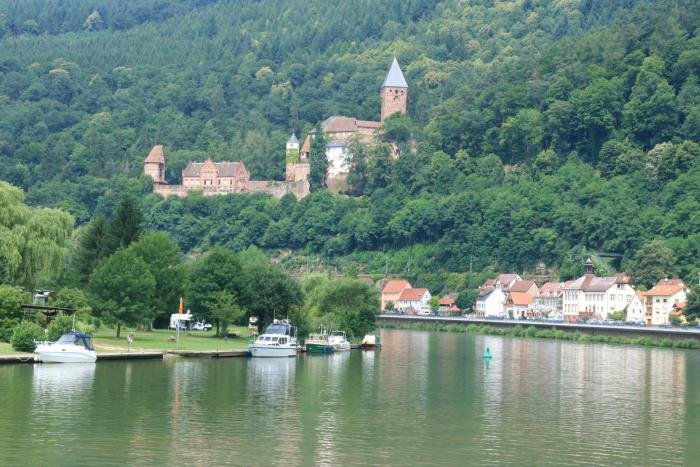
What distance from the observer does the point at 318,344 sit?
A: 7575 cm

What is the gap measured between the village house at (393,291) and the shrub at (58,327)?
3213 inches

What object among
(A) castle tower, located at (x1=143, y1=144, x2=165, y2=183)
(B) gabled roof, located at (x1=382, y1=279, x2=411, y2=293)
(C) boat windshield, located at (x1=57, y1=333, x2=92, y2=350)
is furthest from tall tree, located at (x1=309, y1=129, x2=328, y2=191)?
(C) boat windshield, located at (x1=57, y1=333, x2=92, y2=350)

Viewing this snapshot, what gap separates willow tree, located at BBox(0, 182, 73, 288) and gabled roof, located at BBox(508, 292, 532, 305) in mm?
69561

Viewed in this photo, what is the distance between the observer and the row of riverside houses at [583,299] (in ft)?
399

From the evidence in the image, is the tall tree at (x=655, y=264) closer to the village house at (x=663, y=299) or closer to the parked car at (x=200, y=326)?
the village house at (x=663, y=299)

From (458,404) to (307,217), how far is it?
112 m

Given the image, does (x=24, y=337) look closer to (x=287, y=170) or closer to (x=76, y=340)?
(x=76, y=340)

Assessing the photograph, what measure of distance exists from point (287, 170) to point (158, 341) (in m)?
115

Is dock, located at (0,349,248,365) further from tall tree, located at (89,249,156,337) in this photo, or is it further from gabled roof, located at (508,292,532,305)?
gabled roof, located at (508,292,532,305)

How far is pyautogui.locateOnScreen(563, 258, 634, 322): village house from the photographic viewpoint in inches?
5039

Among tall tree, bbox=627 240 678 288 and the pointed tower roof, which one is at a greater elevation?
the pointed tower roof

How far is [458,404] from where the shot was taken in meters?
50.2

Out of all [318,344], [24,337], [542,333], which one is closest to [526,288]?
[542,333]

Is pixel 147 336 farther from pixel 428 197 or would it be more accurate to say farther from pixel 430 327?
pixel 428 197
